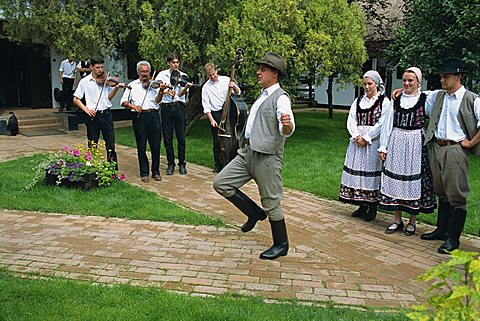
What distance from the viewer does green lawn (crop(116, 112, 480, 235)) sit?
24.6 ft

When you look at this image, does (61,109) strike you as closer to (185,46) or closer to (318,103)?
(185,46)

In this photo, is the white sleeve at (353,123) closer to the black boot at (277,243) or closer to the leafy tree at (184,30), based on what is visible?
the black boot at (277,243)

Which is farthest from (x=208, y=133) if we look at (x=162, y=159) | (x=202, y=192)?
(x=202, y=192)

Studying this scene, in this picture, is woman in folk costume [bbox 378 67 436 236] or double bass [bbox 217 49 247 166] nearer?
woman in folk costume [bbox 378 67 436 236]

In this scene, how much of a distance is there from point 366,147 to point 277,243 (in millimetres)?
1788

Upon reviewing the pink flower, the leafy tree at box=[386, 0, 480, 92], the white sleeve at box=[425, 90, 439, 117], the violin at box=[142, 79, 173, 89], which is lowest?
the pink flower

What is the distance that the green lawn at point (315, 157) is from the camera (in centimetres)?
749

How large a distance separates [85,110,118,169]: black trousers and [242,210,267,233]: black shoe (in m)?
3.48

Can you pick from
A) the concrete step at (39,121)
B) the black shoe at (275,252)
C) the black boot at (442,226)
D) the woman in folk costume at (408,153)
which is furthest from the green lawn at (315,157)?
the black shoe at (275,252)

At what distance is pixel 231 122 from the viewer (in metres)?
7.07

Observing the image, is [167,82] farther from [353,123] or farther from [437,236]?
[437,236]

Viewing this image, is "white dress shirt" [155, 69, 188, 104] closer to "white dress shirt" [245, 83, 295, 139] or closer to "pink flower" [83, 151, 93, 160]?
"pink flower" [83, 151, 93, 160]

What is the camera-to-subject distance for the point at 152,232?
565cm

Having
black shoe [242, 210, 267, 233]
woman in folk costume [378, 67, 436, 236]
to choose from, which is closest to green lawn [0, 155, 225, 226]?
black shoe [242, 210, 267, 233]
